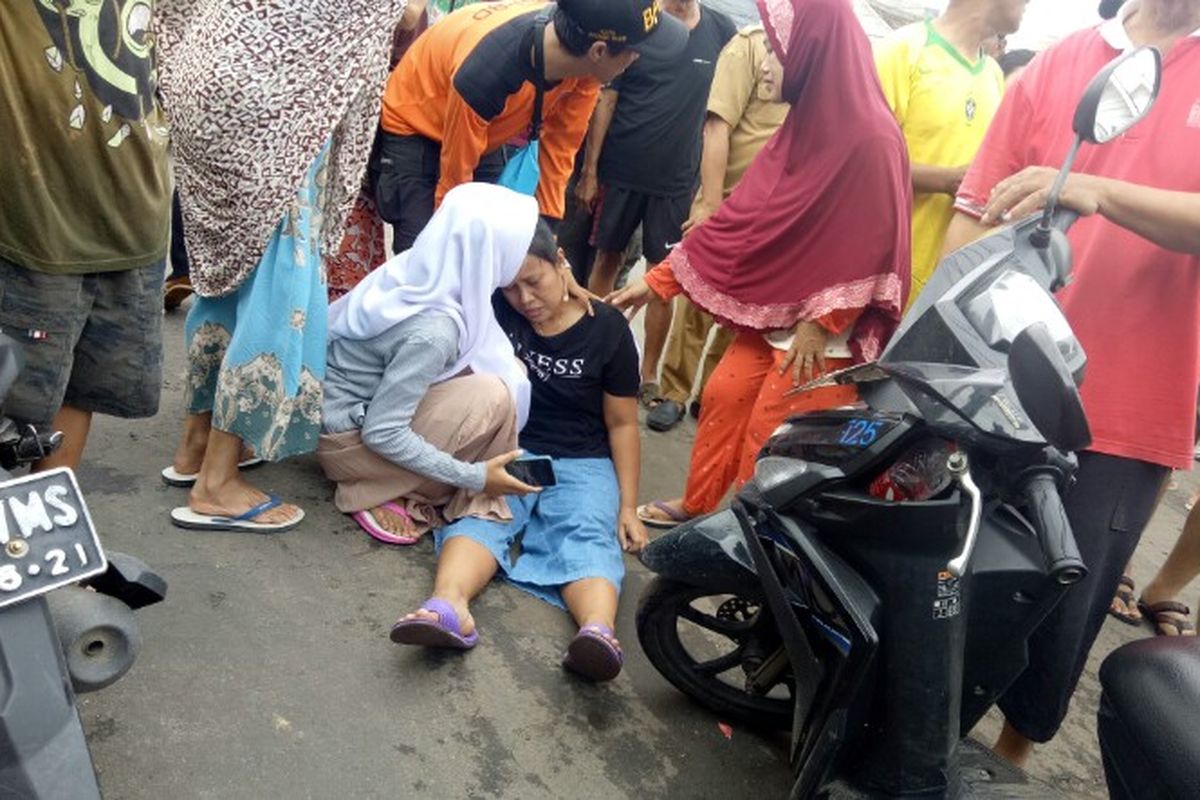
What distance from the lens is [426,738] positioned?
214 cm

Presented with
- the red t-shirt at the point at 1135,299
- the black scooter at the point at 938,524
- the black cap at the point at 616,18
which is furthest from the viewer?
the black cap at the point at 616,18

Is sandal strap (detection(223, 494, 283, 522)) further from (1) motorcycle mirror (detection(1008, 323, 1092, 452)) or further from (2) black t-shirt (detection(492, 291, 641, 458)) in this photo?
(1) motorcycle mirror (detection(1008, 323, 1092, 452))

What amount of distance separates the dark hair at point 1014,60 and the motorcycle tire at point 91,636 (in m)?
4.88

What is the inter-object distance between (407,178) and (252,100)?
946 mm

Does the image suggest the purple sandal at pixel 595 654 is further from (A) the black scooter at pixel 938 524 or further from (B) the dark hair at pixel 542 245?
(B) the dark hair at pixel 542 245

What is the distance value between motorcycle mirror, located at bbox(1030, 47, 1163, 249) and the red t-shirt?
0.84 ft

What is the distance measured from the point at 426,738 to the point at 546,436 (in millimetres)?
1146

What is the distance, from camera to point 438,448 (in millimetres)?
2873

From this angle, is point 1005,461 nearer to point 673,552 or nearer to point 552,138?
point 673,552

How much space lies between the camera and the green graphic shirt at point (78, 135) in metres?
1.85

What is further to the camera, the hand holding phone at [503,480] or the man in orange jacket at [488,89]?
the man in orange jacket at [488,89]

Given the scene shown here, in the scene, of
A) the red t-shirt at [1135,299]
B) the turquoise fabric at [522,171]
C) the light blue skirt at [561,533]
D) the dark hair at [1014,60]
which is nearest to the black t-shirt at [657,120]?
the turquoise fabric at [522,171]

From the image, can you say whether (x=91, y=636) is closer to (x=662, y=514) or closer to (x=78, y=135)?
(x=78, y=135)

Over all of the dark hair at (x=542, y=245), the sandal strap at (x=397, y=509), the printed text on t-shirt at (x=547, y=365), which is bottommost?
the sandal strap at (x=397, y=509)
